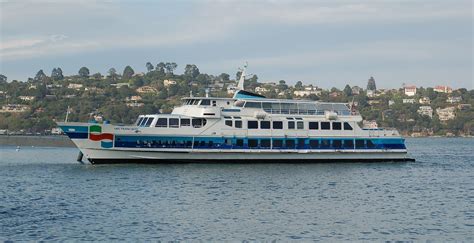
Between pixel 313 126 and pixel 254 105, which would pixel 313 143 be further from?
pixel 254 105

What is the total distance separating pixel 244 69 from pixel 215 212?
29.1 meters

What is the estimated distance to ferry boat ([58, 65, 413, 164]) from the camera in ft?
182

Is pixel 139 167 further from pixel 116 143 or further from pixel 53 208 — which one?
pixel 53 208

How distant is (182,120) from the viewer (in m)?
57.7

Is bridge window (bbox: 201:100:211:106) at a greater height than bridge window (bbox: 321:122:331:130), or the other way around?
bridge window (bbox: 201:100:211:106)

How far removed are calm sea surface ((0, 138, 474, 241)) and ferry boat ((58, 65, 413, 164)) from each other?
3.67ft

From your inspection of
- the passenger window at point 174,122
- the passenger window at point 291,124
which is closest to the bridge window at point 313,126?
the passenger window at point 291,124

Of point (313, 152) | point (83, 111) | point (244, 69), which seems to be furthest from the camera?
point (83, 111)

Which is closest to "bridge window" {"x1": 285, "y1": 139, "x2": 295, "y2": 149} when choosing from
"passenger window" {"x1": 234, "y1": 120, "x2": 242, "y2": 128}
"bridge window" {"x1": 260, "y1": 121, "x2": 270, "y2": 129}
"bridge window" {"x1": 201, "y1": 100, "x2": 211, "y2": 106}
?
"bridge window" {"x1": 260, "y1": 121, "x2": 270, "y2": 129}

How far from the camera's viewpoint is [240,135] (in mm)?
58625

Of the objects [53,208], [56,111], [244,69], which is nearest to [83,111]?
[56,111]

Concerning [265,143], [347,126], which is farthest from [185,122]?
[347,126]

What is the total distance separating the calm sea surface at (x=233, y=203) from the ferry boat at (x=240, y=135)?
112 cm

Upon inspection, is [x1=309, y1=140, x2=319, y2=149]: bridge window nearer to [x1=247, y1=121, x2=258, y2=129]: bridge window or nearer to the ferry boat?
the ferry boat
